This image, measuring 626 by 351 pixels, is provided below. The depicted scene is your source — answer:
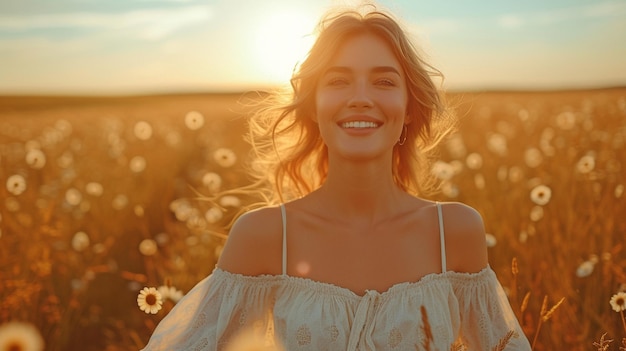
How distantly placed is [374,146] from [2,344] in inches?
65.2

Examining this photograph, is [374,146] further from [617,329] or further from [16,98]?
[16,98]

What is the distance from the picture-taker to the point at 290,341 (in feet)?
8.97

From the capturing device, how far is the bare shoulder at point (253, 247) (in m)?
2.86

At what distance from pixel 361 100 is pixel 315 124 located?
475 millimetres

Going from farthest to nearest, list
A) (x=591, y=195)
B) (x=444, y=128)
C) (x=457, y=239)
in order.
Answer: (x=591, y=195) < (x=444, y=128) < (x=457, y=239)

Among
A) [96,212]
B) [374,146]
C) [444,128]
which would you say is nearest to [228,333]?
[374,146]

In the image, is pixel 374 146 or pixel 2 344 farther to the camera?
pixel 2 344

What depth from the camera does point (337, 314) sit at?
276cm

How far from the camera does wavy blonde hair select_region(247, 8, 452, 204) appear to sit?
2967 mm

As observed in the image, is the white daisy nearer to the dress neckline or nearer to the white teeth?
the dress neckline

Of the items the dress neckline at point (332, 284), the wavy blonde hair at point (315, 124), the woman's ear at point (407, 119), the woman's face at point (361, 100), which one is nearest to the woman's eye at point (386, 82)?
the woman's face at point (361, 100)

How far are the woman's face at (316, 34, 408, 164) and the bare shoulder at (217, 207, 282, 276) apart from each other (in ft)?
1.20

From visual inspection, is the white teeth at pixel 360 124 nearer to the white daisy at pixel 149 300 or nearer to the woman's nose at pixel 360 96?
the woman's nose at pixel 360 96

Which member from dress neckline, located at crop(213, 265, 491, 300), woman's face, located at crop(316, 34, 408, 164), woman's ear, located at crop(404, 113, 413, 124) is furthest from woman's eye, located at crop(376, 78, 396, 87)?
dress neckline, located at crop(213, 265, 491, 300)
